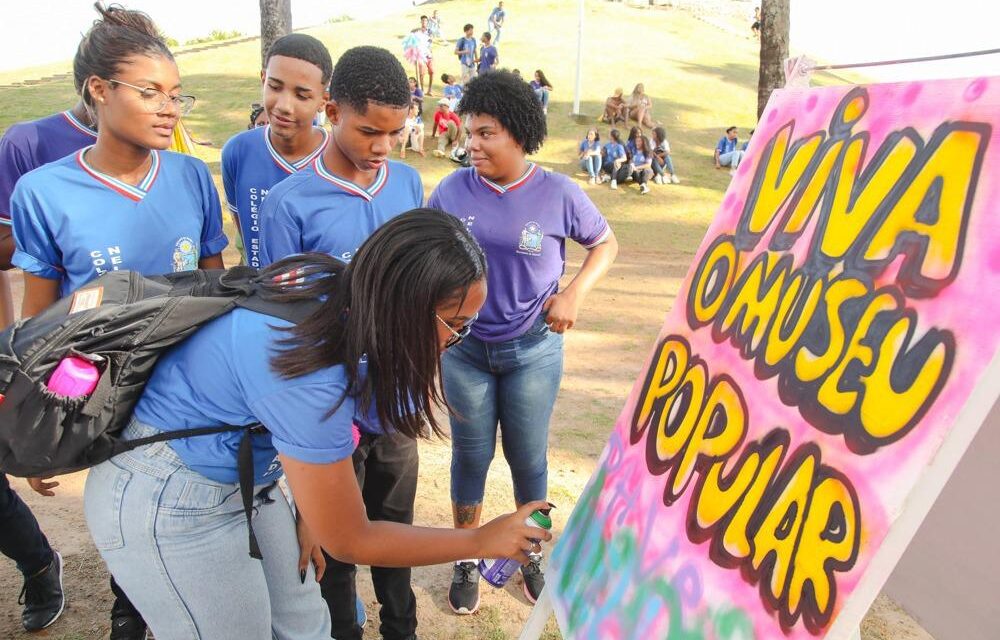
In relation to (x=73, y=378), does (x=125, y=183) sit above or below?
above

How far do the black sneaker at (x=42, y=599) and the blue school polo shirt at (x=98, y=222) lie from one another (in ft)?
4.09

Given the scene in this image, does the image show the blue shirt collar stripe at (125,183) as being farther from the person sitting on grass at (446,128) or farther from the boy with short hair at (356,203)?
the person sitting on grass at (446,128)

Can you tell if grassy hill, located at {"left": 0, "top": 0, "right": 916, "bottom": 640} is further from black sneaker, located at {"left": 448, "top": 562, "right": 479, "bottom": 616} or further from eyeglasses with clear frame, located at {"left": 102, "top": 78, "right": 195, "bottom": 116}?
eyeglasses with clear frame, located at {"left": 102, "top": 78, "right": 195, "bottom": 116}

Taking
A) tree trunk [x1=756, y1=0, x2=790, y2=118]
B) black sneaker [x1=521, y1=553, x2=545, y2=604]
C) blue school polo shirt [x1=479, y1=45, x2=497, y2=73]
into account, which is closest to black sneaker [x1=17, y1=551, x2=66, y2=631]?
black sneaker [x1=521, y1=553, x2=545, y2=604]

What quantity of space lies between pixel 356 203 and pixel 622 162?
12.4 m

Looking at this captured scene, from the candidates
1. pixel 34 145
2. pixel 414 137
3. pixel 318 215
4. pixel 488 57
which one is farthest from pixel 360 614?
pixel 488 57

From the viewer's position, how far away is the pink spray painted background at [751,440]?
1.15m

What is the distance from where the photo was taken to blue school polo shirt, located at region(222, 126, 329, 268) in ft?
10.1

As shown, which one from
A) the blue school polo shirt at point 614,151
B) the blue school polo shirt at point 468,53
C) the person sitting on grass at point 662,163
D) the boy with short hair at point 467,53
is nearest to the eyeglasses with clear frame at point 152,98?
the blue school polo shirt at point 614,151

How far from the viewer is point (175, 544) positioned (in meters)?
1.67

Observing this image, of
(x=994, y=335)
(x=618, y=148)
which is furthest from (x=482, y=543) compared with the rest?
(x=618, y=148)

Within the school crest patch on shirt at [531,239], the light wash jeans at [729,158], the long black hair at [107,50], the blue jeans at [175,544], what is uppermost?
the long black hair at [107,50]

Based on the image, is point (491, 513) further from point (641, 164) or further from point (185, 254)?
point (641, 164)

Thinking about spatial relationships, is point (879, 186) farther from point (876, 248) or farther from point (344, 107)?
point (344, 107)
